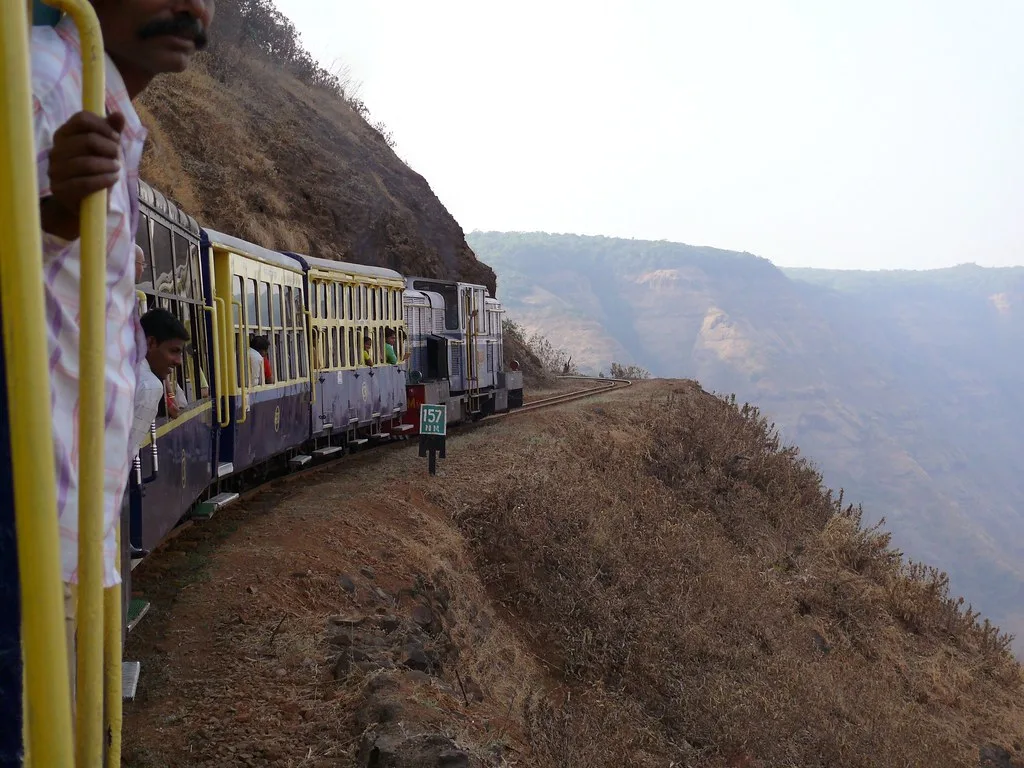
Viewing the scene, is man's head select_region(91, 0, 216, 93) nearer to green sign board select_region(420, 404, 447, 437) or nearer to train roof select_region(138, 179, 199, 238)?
train roof select_region(138, 179, 199, 238)

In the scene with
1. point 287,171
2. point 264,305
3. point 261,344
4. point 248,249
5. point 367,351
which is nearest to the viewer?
point 248,249

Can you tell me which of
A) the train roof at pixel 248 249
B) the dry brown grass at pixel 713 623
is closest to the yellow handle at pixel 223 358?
the train roof at pixel 248 249

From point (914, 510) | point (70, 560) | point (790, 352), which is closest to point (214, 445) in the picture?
point (70, 560)

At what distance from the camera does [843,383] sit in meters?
161

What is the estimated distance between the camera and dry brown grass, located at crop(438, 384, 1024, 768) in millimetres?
Answer: 9477

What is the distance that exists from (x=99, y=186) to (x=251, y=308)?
31.8 feet

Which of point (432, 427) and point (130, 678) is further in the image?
point (432, 427)

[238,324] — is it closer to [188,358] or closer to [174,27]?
[188,358]

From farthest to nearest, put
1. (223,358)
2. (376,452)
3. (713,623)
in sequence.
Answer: (376,452) < (713,623) < (223,358)

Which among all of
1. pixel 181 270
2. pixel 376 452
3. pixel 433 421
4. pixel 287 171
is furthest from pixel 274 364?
pixel 287 171

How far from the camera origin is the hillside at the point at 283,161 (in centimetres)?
2584

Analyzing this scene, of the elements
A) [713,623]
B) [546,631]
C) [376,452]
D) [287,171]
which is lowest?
[713,623]

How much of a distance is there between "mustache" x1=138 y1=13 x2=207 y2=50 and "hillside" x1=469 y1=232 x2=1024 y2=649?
99708 mm

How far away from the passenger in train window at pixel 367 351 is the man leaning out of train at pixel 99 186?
557 inches
